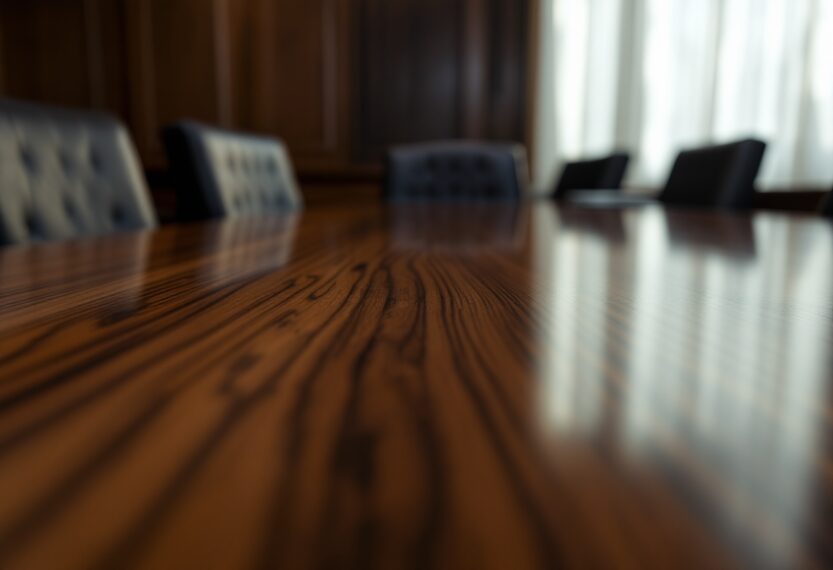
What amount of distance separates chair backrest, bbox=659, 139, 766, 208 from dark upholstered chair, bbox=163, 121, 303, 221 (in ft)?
3.26

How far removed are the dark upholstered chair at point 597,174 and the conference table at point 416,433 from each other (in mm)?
1997

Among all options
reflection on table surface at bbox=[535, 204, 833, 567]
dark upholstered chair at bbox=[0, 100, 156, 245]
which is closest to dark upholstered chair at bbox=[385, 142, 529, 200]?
dark upholstered chair at bbox=[0, 100, 156, 245]

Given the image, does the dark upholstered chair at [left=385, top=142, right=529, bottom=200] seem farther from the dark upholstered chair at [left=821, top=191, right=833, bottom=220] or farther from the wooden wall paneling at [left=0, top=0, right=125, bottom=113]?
the wooden wall paneling at [left=0, top=0, right=125, bottom=113]

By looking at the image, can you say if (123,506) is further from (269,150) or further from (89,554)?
(269,150)

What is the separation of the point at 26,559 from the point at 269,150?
1741 mm

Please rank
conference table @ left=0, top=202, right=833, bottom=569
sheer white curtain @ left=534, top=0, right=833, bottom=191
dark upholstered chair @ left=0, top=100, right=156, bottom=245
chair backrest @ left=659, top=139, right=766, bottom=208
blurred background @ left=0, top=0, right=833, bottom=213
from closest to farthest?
conference table @ left=0, top=202, right=833, bottom=569
dark upholstered chair @ left=0, top=100, right=156, bottom=245
chair backrest @ left=659, top=139, right=766, bottom=208
sheer white curtain @ left=534, top=0, right=833, bottom=191
blurred background @ left=0, top=0, right=833, bottom=213

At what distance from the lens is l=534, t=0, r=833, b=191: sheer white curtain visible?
1.80 m

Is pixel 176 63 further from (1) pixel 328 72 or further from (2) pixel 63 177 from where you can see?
(2) pixel 63 177

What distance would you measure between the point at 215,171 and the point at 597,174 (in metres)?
1.34

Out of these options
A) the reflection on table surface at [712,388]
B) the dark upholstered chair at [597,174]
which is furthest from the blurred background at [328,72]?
the reflection on table surface at [712,388]

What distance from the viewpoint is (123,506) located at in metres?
0.06

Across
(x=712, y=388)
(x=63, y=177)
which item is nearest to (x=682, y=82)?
(x=63, y=177)

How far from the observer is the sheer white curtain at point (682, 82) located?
1796mm

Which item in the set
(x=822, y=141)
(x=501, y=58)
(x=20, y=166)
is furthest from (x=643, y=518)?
(x=501, y=58)
